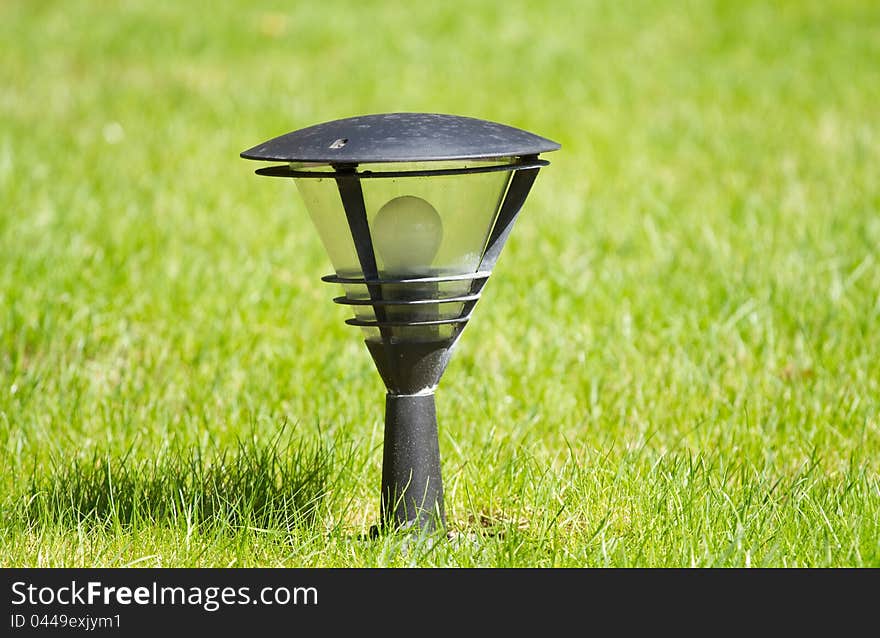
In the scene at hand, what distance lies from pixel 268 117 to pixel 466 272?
4.91 metres

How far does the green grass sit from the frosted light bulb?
25.3 inches

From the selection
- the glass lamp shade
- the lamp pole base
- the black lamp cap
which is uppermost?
the black lamp cap

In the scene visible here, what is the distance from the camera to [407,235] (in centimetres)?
227

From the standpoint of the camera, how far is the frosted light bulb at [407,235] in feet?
7.41

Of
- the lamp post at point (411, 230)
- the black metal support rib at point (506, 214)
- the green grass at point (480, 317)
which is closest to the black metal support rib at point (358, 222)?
the lamp post at point (411, 230)

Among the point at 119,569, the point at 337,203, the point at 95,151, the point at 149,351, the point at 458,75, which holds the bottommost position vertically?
the point at 119,569

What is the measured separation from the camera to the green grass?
102 inches

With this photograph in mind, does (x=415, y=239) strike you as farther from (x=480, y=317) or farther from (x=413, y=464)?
(x=480, y=317)

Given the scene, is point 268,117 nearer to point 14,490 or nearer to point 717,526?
point 14,490

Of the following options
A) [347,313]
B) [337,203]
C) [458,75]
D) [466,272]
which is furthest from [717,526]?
[458,75]

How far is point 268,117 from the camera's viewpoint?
22.9 ft

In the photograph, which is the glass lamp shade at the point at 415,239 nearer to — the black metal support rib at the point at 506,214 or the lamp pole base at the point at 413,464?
the black metal support rib at the point at 506,214

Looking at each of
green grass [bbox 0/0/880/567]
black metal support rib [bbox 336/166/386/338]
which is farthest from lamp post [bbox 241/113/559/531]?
green grass [bbox 0/0/880/567]

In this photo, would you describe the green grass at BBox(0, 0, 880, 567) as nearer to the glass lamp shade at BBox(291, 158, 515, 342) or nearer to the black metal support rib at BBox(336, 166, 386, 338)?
the glass lamp shade at BBox(291, 158, 515, 342)
